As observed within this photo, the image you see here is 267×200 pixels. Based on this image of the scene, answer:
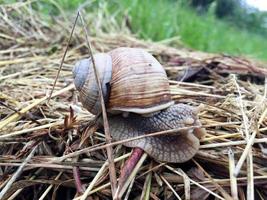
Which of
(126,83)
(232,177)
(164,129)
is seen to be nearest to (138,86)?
(126,83)

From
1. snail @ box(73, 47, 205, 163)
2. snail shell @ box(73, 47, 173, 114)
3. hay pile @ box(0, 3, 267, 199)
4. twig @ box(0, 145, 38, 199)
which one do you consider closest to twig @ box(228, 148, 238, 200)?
hay pile @ box(0, 3, 267, 199)

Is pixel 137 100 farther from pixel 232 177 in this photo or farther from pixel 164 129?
pixel 232 177

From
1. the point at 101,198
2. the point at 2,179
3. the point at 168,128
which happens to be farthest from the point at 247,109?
the point at 2,179

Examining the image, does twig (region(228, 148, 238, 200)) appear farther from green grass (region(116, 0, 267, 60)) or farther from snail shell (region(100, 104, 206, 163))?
green grass (region(116, 0, 267, 60))

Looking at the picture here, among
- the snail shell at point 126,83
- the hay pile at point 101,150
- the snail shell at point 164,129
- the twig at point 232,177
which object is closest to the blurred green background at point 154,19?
the hay pile at point 101,150

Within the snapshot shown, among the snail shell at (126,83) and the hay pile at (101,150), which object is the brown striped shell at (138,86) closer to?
the snail shell at (126,83)
